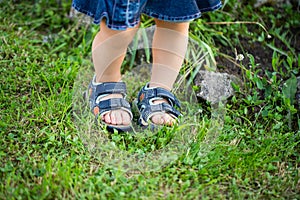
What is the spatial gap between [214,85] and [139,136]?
1.63 ft

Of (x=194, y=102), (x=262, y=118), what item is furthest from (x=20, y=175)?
(x=262, y=118)

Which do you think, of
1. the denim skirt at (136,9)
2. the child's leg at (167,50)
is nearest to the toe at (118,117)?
the child's leg at (167,50)

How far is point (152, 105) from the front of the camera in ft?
5.98

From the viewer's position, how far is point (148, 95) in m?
1.86

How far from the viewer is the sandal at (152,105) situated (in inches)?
71.4

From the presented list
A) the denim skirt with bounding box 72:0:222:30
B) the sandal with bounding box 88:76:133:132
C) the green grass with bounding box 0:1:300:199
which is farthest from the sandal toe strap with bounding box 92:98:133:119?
the denim skirt with bounding box 72:0:222:30

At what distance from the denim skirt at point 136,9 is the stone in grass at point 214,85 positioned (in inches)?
15.9

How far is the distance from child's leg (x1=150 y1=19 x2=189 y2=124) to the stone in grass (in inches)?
9.8

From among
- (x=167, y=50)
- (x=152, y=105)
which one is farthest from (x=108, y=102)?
(x=167, y=50)

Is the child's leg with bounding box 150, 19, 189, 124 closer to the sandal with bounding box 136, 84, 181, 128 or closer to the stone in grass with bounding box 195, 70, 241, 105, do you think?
the sandal with bounding box 136, 84, 181, 128

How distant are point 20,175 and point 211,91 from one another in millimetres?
916

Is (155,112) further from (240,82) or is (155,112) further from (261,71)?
(261,71)

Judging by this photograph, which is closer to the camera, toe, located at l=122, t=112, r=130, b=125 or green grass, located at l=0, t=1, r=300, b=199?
green grass, located at l=0, t=1, r=300, b=199

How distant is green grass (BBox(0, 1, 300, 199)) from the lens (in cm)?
156
